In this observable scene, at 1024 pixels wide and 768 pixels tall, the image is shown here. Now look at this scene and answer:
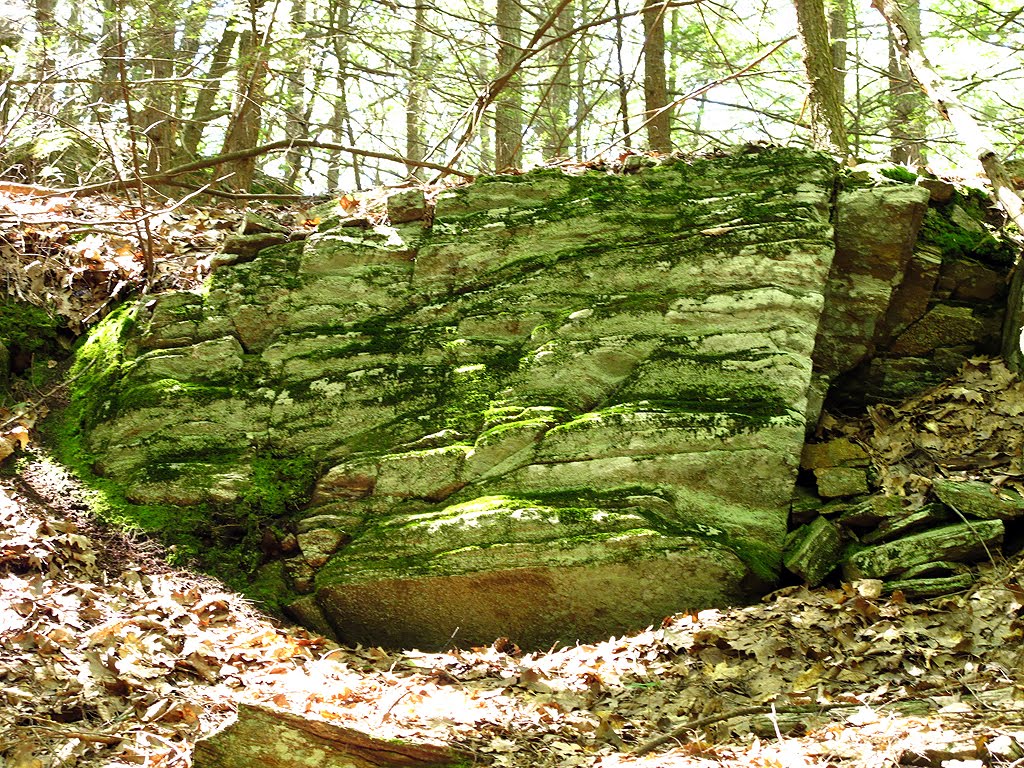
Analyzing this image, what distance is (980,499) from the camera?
192 inches

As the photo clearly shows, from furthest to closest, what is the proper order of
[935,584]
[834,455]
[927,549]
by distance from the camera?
1. [834,455]
2. [927,549]
3. [935,584]

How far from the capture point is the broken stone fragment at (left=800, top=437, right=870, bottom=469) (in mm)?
5586

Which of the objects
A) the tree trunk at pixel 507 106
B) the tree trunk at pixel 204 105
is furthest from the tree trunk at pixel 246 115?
the tree trunk at pixel 507 106

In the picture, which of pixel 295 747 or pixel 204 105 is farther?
pixel 204 105

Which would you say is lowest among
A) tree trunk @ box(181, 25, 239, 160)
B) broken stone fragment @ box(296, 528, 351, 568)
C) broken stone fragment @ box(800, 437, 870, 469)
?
broken stone fragment @ box(296, 528, 351, 568)

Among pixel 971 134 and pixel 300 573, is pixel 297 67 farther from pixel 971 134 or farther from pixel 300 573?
pixel 971 134

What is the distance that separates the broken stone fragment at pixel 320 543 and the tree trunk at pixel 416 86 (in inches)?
151

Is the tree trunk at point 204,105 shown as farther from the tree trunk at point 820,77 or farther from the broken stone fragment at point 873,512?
the broken stone fragment at point 873,512

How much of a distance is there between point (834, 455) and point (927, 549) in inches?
39.1

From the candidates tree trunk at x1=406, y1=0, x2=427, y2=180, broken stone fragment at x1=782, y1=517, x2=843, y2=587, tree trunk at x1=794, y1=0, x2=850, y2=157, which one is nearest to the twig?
broken stone fragment at x1=782, y1=517, x2=843, y2=587

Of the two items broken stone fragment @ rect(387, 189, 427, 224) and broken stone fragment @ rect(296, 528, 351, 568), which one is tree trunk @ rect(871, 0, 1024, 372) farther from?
broken stone fragment @ rect(296, 528, 351, 568)

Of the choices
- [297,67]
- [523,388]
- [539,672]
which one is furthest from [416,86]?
[539,672]

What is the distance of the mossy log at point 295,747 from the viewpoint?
126 inches

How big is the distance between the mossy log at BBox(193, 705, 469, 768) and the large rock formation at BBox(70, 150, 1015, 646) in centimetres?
169
